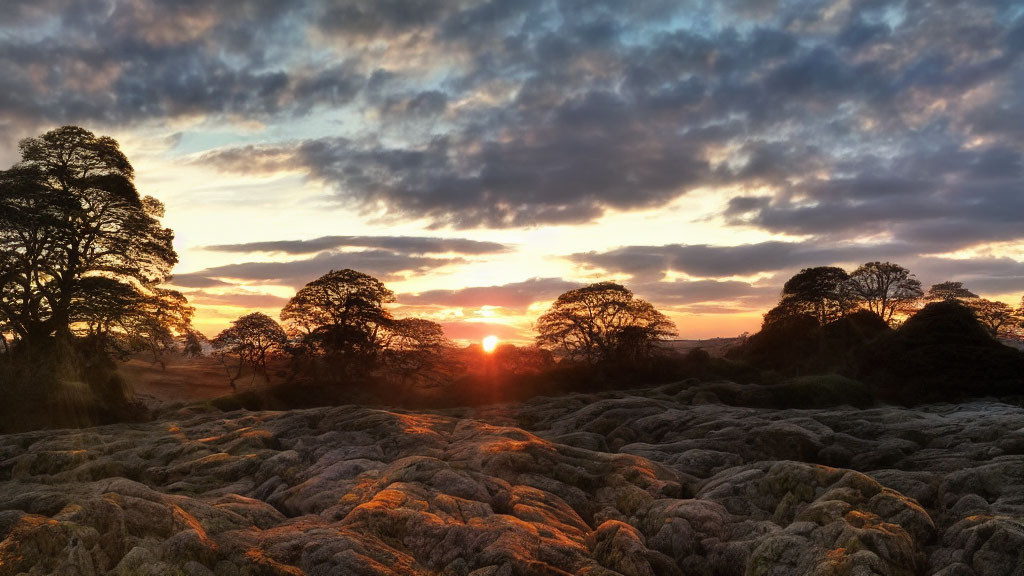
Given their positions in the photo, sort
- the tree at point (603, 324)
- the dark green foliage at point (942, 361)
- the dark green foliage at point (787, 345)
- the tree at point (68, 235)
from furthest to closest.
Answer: the tree at point (603, 324)
the dark green foliage at point (787, 345)
the dark green foliage at point (942, 361)
the tree at point (68, 235)

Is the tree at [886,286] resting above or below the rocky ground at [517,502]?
above

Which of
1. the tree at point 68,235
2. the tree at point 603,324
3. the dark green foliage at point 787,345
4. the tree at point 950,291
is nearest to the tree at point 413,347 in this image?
the tree at point 603,324

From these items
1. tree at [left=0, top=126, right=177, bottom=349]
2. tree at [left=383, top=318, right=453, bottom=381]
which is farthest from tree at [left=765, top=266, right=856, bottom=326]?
tree at [left=0, top=126, right=177, bottom=349]

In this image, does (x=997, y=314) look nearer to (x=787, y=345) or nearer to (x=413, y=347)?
(x=787, y=345)

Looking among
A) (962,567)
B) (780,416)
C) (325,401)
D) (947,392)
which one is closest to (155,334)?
(325,401)

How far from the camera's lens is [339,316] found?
62.9 m

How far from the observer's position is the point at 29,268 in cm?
4284

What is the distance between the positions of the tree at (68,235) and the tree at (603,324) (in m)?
47.2

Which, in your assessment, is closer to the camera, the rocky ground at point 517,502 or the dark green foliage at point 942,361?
the rocky ground at point 517,502

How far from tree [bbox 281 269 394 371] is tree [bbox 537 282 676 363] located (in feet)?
83.0

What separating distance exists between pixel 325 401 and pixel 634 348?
37970 mm

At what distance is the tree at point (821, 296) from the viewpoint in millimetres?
75688

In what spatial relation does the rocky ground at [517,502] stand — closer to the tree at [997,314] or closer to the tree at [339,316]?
the tree at [339,316]

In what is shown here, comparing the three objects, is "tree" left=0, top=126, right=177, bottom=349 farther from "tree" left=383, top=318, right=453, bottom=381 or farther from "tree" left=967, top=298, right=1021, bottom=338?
"tree" left=967, top=298, right=1021, bottom=338
